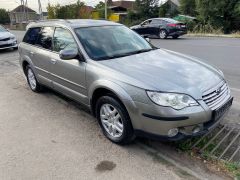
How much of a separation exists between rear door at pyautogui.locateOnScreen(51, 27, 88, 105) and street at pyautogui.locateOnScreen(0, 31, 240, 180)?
1.54 feet

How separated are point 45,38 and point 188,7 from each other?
33548 mm

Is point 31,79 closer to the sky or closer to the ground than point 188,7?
closer to the ground

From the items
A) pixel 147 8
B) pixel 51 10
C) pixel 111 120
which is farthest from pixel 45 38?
pixel 147 8

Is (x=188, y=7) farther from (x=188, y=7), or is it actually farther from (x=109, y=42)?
(x=109, y=42)

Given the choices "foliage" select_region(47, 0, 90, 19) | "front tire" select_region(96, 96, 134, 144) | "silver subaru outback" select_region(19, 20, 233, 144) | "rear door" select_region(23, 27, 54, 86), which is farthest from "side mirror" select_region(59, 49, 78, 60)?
"foliage" select_region(47, 0, 90, 19)

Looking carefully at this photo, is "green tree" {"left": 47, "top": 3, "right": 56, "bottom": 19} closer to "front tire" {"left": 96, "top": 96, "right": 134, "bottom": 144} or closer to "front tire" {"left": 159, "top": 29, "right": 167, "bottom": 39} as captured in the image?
"front tire" {"left": 159, "top": 29, "right": 167, "bottom": 39}

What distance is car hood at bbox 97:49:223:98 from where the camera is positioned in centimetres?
335

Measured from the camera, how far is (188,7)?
35969 mm

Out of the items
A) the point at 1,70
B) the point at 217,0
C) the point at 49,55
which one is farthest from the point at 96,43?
the point at 217,0

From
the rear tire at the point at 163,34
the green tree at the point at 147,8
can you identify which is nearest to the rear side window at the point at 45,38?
the rear tire at the point at 163,34

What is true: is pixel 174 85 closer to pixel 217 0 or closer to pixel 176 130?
pixel 176 130

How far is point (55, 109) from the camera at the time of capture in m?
5.31

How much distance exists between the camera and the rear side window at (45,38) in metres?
5.23

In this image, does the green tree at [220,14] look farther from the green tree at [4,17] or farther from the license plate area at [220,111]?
the green tree at [4,17]
